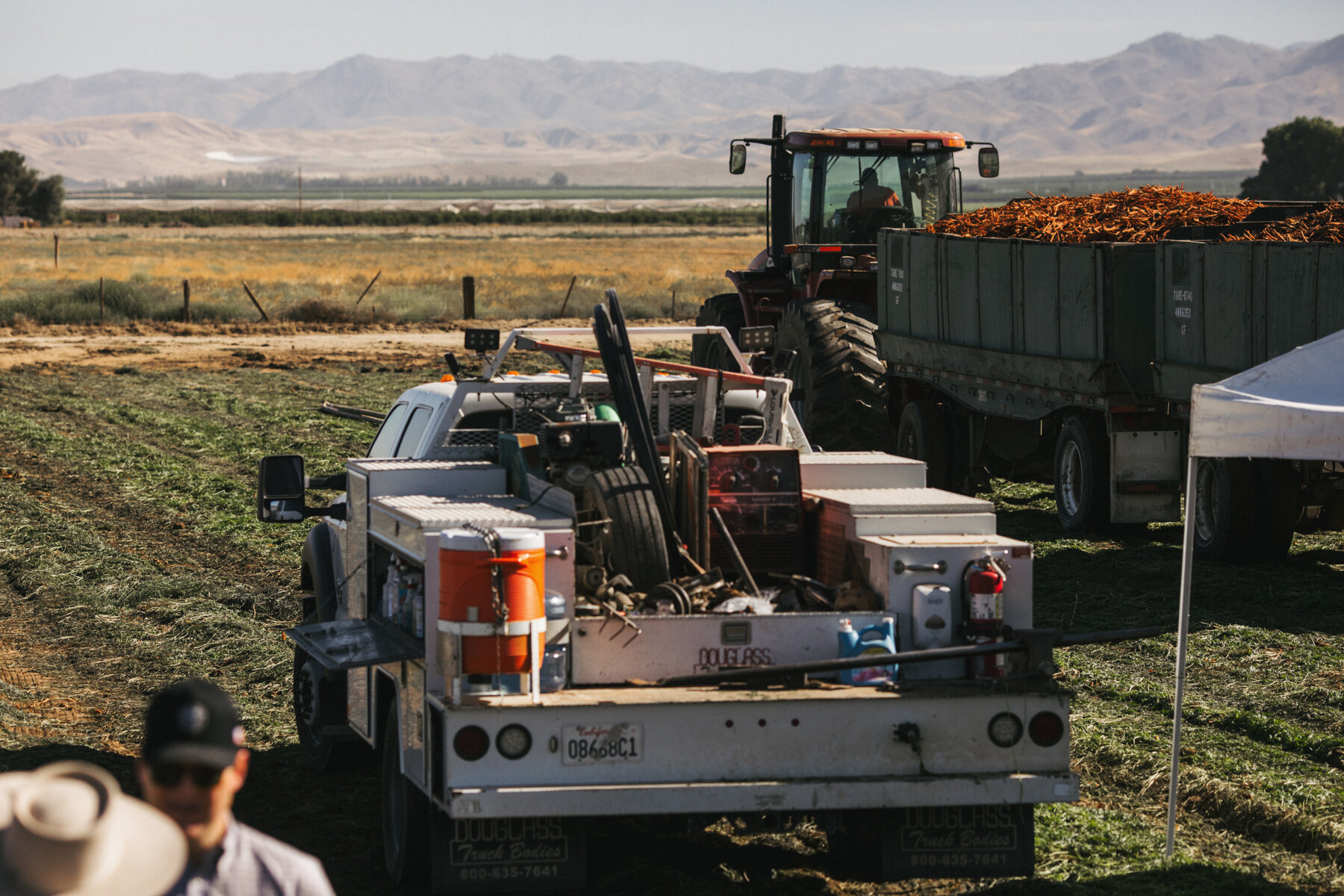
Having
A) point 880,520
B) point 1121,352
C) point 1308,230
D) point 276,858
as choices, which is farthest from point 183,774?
point 1308,230

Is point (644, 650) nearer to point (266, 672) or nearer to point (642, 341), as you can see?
point (266, 672)

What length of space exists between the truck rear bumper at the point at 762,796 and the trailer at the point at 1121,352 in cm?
704

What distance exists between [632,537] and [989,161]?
45.2 feet

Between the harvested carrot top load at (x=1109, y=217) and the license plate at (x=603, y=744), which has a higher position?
the harvested carrot top load at (x=1109, y=217)

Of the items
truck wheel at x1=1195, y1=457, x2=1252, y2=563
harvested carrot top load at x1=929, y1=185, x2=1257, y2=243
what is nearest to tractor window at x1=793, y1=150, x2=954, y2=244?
harvested carrot top load at x1=929, y1=185, x2=1257, y2=243

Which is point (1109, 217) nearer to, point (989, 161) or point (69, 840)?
point (989, 161)

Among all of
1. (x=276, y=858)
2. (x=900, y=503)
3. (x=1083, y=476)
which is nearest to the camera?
(x=276, y=858)

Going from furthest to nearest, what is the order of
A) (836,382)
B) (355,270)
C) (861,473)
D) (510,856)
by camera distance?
(355,270)
(836,382)
(861,473)
(510,856)

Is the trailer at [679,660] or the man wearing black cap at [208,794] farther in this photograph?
the trailer at [679,660]

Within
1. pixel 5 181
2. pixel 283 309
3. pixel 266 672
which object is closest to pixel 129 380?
pixel 283 309

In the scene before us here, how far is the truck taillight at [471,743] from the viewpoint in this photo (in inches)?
218

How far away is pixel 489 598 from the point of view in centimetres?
561

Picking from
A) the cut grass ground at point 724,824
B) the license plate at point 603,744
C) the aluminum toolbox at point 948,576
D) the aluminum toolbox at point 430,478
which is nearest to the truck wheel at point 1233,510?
the cut grass ground at point 724,824

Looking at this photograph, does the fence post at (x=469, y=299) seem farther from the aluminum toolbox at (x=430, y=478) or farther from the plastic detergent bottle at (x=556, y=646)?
the plastic detergent bottle at (x=556, y=646)
